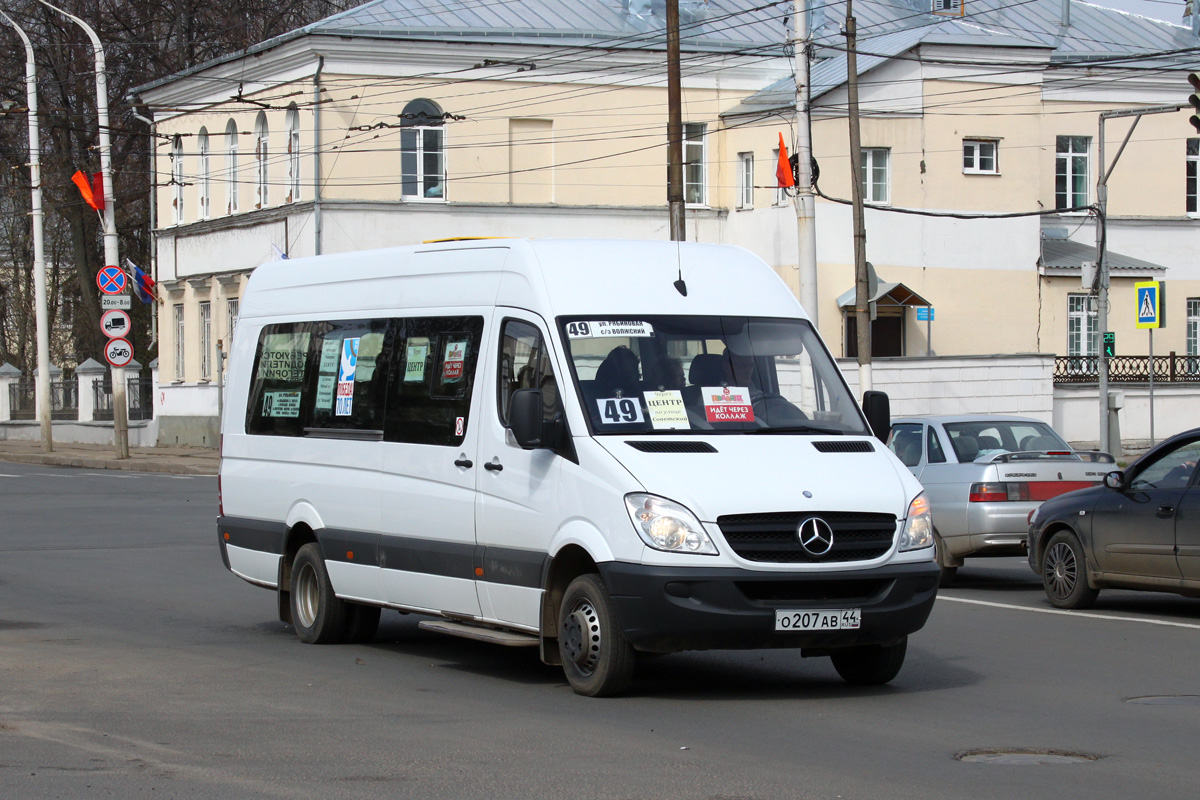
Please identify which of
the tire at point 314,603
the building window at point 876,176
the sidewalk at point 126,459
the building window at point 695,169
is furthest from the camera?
the building window at point 695,169

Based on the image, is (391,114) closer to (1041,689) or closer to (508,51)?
(508,51)

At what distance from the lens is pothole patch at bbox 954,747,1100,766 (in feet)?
24.2

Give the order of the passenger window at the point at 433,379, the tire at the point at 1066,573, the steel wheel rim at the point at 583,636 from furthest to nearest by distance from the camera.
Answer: the tire at the point at 1066,573
the passenger window at the point at 433,379
the steel wheel rim at the point at 583,636

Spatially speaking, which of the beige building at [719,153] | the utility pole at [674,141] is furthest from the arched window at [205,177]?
the utility pole at [674,141]

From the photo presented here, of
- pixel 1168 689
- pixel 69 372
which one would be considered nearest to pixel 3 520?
pixel 1168 689

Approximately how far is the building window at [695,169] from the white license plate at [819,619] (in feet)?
118

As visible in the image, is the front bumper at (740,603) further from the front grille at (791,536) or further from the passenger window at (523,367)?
the passenger window at (523,367)

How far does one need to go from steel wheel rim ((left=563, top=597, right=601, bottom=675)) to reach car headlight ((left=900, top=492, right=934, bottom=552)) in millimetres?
1665

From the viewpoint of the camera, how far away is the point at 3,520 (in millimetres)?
22750

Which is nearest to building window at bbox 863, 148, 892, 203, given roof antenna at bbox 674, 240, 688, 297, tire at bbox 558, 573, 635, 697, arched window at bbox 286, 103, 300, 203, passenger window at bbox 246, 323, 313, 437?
arched window at bbox 286, 103, 300, 203

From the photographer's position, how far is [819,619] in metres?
8.70

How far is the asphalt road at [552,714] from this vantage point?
6.90m

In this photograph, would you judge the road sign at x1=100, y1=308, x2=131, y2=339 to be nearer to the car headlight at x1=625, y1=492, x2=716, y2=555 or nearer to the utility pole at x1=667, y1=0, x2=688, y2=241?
the utility pole at x1=667, y1=0, x2=688, y2=241

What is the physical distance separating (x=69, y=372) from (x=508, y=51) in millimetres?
24273
